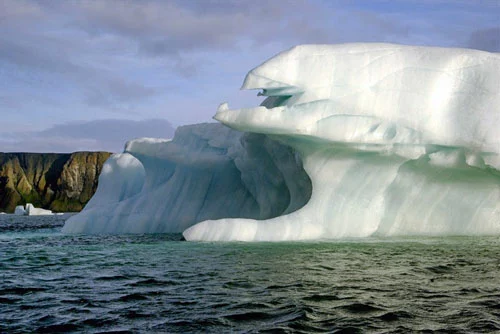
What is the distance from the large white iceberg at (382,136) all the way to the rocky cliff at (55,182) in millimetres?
102367

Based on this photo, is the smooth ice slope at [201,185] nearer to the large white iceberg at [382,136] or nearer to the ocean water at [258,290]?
the large white iceberg at [382,136]

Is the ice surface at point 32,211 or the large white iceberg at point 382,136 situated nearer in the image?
the large white iceberg at point 382,136

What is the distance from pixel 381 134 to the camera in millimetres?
16359

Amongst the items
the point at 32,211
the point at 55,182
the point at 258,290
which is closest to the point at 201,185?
the point at 258,290

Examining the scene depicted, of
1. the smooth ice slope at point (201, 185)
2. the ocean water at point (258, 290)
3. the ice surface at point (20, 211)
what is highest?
the smooth ice slope at point (201, 185)

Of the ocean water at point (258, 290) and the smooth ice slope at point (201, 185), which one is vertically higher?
the smooth ice slope at point (201, 185)

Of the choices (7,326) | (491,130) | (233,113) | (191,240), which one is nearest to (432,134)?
(491,130)

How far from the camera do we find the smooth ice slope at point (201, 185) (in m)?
20.3

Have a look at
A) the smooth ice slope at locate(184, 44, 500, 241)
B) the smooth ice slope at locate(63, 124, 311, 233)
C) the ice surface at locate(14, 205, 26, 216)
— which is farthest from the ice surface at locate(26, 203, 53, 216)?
the smooth ice slope at locate(184, 44, 500, 241)

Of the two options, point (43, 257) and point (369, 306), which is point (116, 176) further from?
point (369, 306)

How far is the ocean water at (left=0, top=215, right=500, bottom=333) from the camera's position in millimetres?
6555

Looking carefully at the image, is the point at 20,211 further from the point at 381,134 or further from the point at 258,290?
the point at 258,290

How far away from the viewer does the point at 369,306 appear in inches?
286

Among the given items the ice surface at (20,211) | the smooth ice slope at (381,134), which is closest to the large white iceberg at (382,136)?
the smooth ice slope at (381,134)
